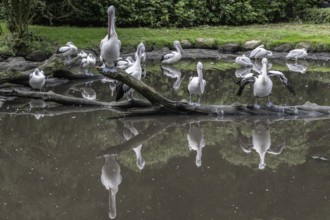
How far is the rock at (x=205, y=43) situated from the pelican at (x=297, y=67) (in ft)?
11.2

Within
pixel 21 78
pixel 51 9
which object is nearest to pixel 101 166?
pixel 21 78

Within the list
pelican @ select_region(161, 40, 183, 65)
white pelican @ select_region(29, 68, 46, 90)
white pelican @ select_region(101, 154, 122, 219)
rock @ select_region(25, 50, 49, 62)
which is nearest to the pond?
white pelican @ select_region(101, 154, 122, 219)

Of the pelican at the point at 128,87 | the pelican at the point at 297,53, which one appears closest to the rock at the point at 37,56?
the pelican at the point at 128,87

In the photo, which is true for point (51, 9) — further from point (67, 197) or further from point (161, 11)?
point (67, 197)

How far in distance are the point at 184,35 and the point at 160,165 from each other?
1462 cm

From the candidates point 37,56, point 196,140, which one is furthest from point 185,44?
point 196,140

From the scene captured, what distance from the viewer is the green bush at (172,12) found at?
922 inches

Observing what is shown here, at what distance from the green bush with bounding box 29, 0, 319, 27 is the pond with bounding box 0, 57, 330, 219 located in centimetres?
1046

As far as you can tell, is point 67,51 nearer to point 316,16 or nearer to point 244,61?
point 244,61

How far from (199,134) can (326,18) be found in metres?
17.9

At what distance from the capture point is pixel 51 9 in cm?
2291

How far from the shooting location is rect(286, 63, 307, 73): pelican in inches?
739

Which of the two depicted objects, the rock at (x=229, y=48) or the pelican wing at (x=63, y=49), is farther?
the rock at (x=229, y=48)

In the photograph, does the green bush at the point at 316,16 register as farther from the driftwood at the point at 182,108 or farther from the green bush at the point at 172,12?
the driftwood at the point at 182,108
